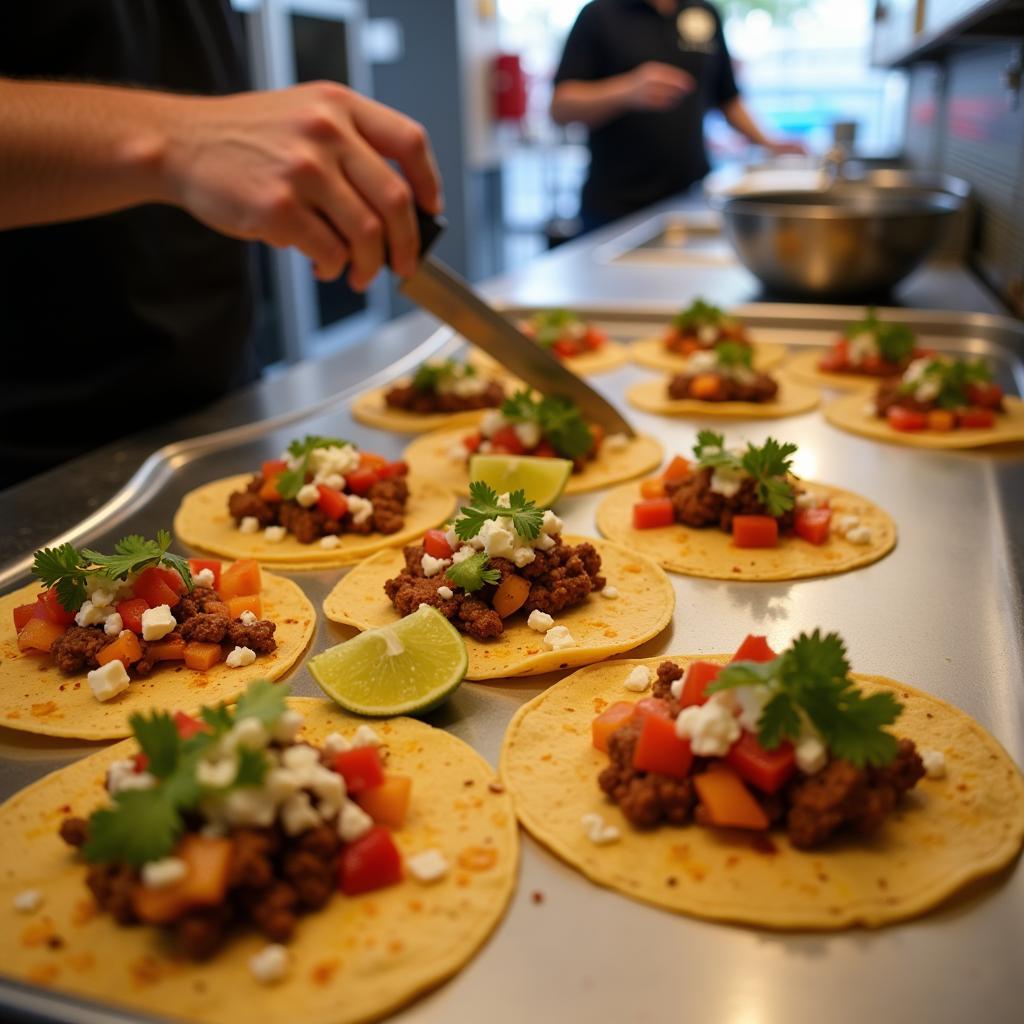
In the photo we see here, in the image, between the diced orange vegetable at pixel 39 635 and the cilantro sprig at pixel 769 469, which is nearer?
the diced orange vegetable at pixel 39 635

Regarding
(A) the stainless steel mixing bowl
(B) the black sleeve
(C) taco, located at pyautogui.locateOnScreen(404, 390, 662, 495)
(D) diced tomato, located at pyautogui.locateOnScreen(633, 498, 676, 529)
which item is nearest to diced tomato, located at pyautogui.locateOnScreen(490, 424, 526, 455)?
(C) taco, located at pyautogui.locateOnScreen(404, 390, 662, 495)

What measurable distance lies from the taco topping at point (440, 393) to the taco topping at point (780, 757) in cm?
196

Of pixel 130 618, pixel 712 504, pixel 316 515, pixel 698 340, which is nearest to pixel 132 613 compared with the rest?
pixel 130 618

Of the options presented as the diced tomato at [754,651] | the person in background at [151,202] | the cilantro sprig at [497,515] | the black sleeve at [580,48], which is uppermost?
the black sleeve at [580,48]

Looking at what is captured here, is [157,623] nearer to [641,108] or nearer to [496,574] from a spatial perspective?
[496,574]

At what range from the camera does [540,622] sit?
6.54 feet

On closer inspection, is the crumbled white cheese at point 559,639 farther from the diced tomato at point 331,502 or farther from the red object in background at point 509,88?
the red object in background at point 509,88

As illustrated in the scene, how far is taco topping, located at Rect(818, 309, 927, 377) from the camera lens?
3.56 metres

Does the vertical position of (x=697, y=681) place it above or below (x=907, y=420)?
above

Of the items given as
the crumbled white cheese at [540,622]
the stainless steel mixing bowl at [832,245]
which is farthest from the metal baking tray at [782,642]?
the stainless steel mixing bowl at [832,245]

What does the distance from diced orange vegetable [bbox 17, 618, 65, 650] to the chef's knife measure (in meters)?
1.25

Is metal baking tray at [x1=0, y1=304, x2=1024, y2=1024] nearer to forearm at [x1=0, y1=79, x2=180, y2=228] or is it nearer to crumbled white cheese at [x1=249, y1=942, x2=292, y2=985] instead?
crumbled white cheese at [x1=249, y1=942, x2=292, y2=985]

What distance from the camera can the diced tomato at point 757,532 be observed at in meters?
2.39

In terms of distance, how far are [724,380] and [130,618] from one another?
2102 mm
